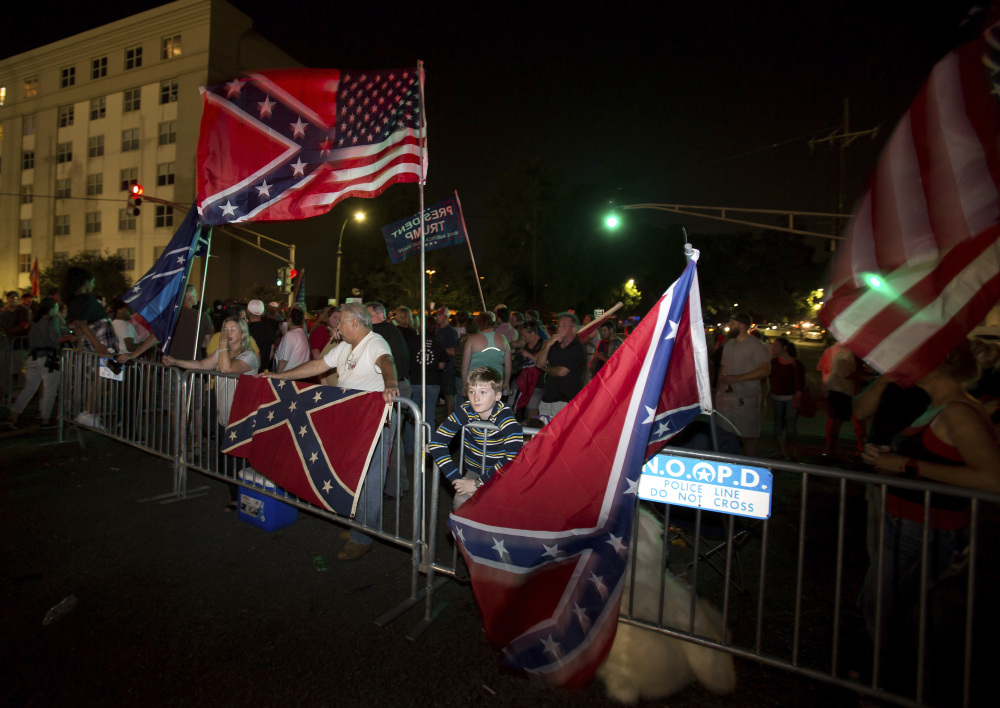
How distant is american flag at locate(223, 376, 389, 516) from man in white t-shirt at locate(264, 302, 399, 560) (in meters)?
0.17

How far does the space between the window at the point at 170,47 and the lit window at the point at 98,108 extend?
6.47 metres

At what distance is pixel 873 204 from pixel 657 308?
4.52ft

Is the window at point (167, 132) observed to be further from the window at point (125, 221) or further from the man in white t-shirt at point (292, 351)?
the man in white t-shirt at point (292, 351)

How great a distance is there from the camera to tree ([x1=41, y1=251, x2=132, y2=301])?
120 ft

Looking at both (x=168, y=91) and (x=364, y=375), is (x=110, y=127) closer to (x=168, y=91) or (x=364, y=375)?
(x=168, y=91)

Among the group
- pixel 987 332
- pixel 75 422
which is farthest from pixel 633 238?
pixel 75 422

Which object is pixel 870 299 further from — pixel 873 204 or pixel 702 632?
pixel 702 632

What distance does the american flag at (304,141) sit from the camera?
495 cm

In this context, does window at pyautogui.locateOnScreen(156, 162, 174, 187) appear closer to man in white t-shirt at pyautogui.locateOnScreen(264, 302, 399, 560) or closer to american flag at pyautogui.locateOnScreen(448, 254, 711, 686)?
man in white t-shirt at pyautogui.locateOnScreen(264, 302, 399, 560)

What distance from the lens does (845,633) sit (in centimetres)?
369

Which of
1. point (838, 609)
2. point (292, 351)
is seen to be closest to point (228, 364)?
point (292, 351)

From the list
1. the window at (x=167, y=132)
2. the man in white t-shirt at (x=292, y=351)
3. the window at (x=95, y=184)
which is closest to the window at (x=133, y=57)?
the window at (x=167, y=132)

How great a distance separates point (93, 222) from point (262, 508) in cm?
4704

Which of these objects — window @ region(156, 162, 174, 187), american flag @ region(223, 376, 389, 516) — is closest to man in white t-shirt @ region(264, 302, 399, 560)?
american flag @ region(223, 376, 389, 516)
